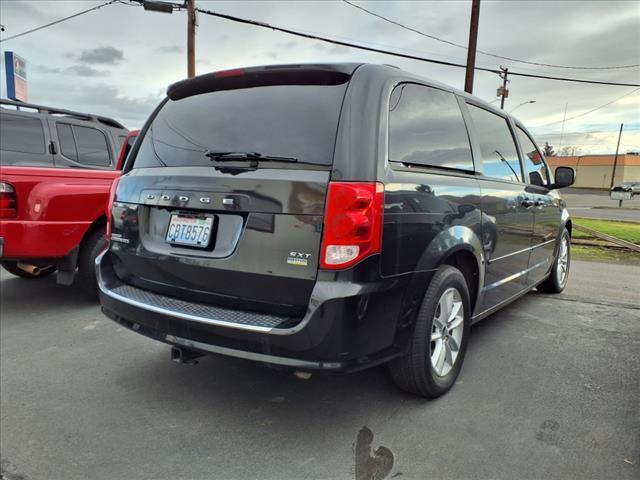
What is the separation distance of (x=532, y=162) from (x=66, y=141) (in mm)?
5828

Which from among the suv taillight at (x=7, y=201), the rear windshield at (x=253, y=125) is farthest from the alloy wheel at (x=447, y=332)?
the suv taillight at (x=7, y=201)

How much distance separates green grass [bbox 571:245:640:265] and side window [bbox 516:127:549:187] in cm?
404

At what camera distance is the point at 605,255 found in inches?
338

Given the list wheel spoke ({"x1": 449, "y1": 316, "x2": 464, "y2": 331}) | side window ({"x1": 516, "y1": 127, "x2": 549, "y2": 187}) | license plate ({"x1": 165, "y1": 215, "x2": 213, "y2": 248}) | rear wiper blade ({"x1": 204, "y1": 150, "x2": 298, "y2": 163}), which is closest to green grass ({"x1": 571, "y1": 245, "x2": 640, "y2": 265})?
side window ({"x1": 516, "y1": 127, "x2": 549, "y2": 187})

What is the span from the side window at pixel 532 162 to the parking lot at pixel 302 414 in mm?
1410

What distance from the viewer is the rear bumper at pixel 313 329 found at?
7.28 feet

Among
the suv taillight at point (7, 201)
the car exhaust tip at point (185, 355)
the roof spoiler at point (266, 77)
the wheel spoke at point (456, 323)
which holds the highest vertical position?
the roof spoiler at point (266, 77)

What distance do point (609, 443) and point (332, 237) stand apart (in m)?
1.82

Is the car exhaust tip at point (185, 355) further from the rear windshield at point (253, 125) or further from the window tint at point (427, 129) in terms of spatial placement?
the window tint at point (427, 129)

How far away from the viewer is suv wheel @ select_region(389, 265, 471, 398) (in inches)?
106

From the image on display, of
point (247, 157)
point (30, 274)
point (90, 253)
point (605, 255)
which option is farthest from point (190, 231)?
point (605, 255)

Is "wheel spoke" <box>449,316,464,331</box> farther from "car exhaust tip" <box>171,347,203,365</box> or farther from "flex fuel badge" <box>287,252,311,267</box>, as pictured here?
"car exhaust tip" <box>171,347,203,365</box>

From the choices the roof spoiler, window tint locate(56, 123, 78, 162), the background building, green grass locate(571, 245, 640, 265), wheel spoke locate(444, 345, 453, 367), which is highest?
the background building

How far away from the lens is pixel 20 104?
20.1 feet
